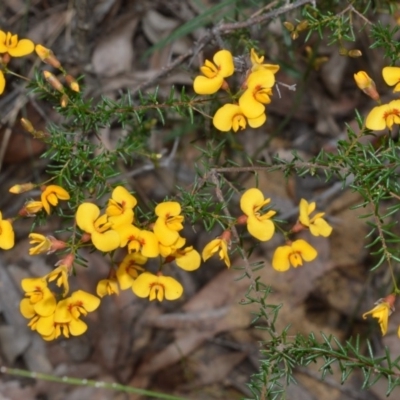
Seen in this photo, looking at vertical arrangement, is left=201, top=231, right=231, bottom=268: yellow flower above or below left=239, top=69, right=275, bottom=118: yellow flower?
below

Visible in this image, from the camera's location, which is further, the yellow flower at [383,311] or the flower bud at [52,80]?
the flower bud at [52,80]

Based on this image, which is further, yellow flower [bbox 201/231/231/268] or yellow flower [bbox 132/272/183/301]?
yellow flower [bbox 132/272/183/301]

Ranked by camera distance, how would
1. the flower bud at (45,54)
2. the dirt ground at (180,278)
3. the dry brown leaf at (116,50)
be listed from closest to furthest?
the flower bud at (45,54) → the dirt ground at (180,278) → the dry brown leaf at (116,50)

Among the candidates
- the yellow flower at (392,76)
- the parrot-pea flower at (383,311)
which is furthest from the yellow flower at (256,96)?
the parrot-pea flower at (383,311)

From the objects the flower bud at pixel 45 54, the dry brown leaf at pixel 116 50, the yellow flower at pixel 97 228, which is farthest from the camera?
the dry brown leaf at pixel 116 50

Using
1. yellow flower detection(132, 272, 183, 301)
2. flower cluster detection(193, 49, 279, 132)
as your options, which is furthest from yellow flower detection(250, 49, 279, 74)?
yellow flower detection(132, 272, 183, 301)

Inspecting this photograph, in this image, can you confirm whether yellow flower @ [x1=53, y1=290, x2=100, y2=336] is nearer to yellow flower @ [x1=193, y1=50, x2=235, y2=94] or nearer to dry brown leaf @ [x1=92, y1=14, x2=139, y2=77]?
yellow flower @ [x1=193, y1=50, x2=235, y2=94]

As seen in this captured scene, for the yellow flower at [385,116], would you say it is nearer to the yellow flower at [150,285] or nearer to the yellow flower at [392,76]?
the yellow flower at [392,76]
